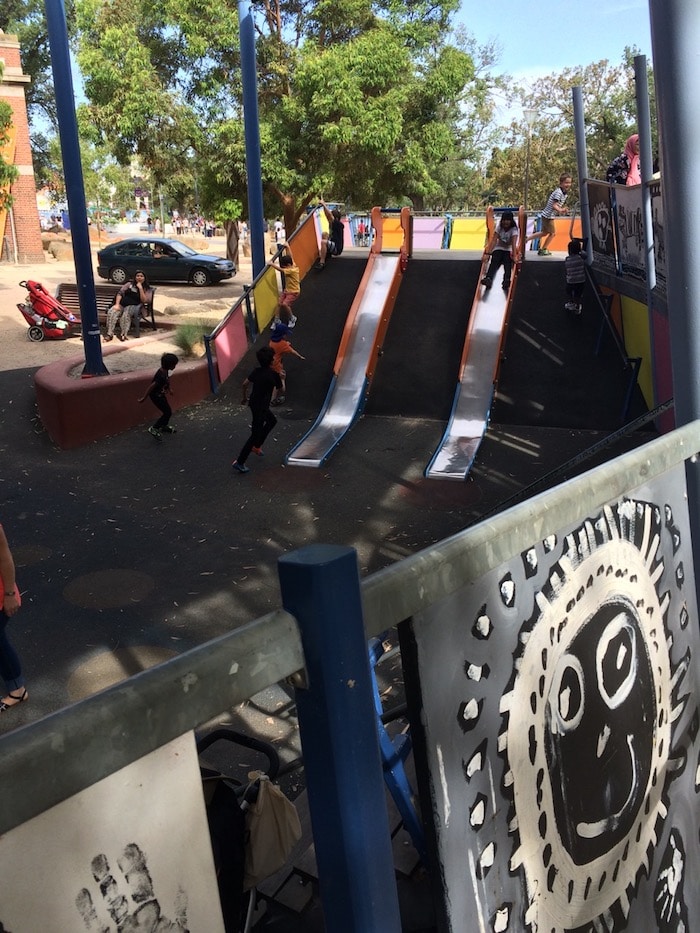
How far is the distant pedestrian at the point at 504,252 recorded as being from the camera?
53.7 feet

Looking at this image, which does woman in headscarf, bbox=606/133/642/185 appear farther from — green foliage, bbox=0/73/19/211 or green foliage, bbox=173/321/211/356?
green foliage, bbox=0/73/19/211

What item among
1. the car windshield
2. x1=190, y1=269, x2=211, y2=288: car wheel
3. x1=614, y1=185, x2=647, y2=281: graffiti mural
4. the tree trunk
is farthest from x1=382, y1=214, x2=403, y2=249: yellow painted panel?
the tree trunk

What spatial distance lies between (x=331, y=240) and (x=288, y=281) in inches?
125

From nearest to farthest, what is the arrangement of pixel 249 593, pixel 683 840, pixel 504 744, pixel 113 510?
pixel 504 744 < pixel 683 840 < pixel 249 593 < pixel 113 510

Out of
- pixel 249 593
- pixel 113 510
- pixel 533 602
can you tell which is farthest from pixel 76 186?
pixel 533 602

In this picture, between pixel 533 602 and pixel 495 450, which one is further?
pixel 495 450

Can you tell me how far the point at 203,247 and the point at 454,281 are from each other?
1578 inches

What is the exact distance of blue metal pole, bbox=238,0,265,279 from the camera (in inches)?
696

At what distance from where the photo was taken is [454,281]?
17984mm

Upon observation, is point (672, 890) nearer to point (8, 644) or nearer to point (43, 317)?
A: point (8, 644)

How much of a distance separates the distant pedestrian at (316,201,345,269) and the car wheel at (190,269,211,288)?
1136cm

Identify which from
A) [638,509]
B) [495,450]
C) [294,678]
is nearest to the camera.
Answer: [294,678]

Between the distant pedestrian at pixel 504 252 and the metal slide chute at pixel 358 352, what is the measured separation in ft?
6.60

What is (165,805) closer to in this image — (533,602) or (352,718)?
(352,718)
